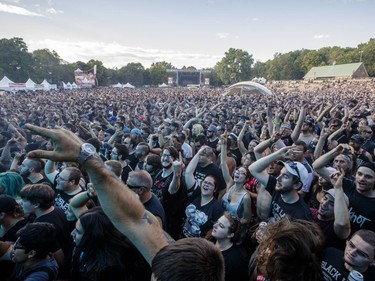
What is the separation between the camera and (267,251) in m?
1.87

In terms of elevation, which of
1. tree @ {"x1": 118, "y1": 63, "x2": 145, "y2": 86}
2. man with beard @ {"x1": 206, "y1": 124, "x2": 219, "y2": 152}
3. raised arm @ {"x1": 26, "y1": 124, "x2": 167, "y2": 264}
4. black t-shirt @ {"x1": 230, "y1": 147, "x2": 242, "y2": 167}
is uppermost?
tree @ {"x1": 118, "y1": 63, "x2": 145, "y2": 86}

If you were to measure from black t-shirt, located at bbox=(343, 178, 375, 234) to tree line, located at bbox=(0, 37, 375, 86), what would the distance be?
67976 millimetres

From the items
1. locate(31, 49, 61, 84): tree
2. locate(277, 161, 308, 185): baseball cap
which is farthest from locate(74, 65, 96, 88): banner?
locate(277, 161, 308, 185): baseball cap

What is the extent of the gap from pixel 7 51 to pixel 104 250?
73.1 meters

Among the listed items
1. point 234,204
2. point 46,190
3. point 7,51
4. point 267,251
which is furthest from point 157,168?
point 7,51

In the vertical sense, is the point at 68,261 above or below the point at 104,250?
below

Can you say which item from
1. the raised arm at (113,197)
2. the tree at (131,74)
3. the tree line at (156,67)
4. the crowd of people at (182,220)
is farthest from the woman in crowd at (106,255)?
the tree at (131,74)

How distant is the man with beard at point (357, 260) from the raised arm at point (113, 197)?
172 centimetres

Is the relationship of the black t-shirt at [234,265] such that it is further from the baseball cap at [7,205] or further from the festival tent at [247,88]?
the festival tent at [247,88]

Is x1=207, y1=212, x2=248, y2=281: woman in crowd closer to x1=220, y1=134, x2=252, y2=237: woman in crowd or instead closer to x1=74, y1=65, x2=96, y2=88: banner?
x1=220, y1=134, x2=252, y2=237: woman in crowd

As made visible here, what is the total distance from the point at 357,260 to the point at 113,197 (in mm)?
2101

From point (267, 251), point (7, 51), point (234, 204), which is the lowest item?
point (234, 204)

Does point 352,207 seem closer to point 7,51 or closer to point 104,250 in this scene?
point 104,250

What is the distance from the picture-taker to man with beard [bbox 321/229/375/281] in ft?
7.91
